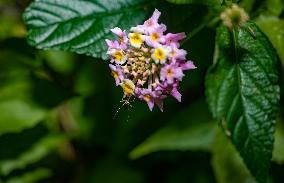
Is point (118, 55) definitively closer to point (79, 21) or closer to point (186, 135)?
point (79, 21)

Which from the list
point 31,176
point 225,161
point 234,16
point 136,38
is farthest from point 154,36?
point 31,176

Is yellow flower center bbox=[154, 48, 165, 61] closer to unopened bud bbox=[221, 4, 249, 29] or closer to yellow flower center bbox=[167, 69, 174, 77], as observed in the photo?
yellow flower center bbox=[167, 69, 174, 77]

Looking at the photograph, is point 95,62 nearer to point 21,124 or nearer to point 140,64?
point 21,124

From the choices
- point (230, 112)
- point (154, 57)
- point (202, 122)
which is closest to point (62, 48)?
point (154, 57)

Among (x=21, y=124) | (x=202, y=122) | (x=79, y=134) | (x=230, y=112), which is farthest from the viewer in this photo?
(x=79, y=134)

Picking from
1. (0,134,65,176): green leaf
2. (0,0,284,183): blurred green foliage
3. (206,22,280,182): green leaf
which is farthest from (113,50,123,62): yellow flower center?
(0,134,65,176): green leaf

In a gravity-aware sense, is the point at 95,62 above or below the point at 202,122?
above
